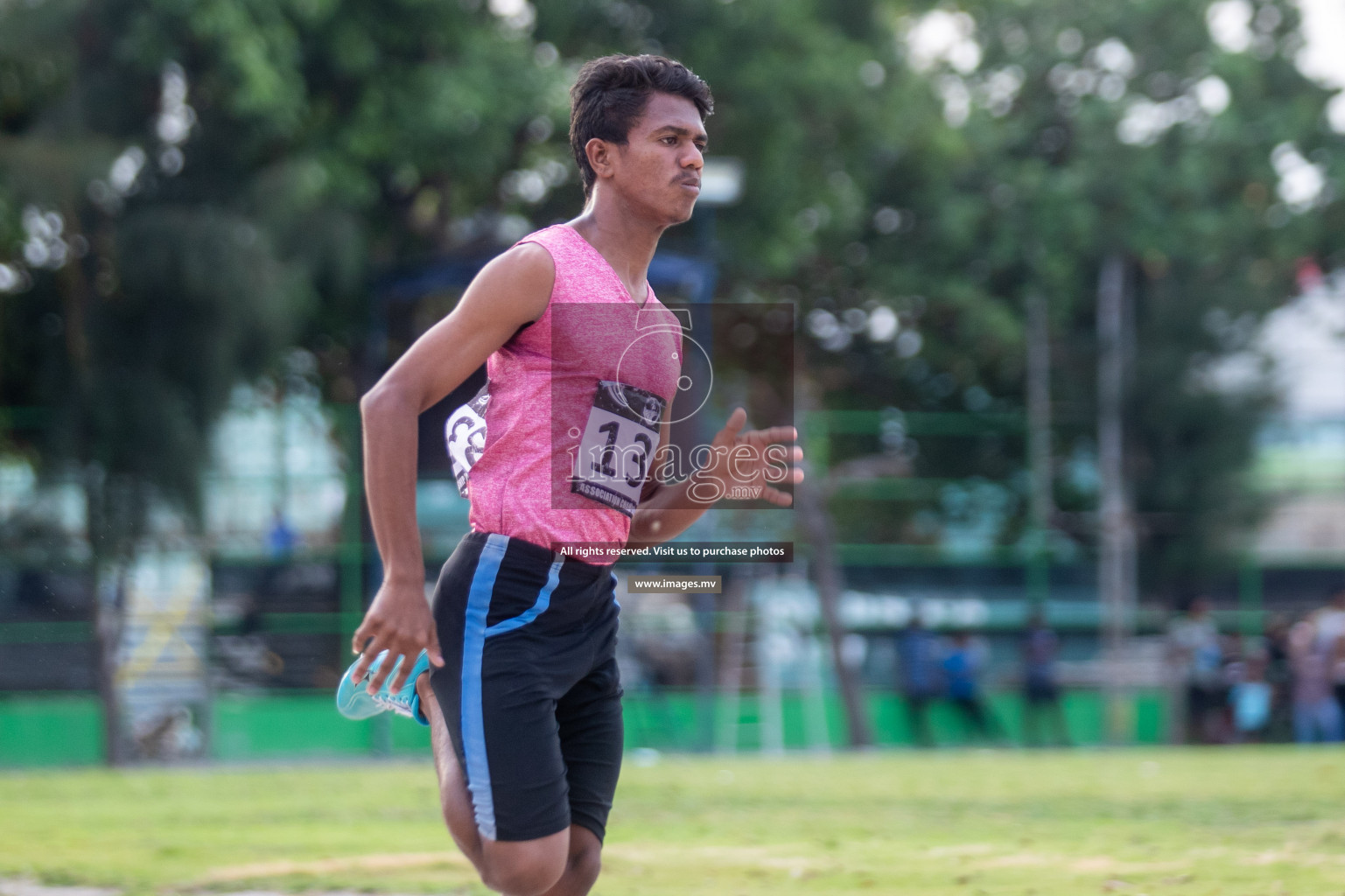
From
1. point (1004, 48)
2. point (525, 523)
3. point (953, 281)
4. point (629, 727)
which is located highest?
point (1004, 48)

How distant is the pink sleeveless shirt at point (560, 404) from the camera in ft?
11.2

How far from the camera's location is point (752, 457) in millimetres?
3777

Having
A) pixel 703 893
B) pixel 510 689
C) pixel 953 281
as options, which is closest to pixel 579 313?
pixel 510 689

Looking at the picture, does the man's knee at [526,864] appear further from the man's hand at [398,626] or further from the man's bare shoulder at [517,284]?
the man's bare shoulder at [517,284]

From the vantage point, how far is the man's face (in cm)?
357

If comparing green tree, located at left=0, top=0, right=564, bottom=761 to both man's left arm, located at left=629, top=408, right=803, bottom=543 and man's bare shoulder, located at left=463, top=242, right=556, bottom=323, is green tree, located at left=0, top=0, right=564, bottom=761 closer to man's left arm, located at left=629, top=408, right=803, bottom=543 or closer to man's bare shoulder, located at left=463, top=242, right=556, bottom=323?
man's left arm, located at left=629, top=408, right=803, bottom=543

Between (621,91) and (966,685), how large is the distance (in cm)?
1513

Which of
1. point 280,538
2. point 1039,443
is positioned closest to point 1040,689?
point 1039,443

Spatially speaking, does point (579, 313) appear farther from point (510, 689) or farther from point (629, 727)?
point (629, 727)

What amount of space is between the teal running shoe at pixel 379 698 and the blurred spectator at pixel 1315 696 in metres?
15.8

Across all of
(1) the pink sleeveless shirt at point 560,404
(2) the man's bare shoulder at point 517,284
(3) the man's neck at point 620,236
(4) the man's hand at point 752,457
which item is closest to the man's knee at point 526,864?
(1) the pink sleeveless shirt at point 560,404

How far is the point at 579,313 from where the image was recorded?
340 centimetres

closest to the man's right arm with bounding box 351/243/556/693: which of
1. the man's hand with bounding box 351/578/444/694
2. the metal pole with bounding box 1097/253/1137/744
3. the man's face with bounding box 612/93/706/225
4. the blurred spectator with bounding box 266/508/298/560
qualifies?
the man's hand with bounding box 351/578/444/694

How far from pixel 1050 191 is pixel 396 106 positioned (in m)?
11.1
